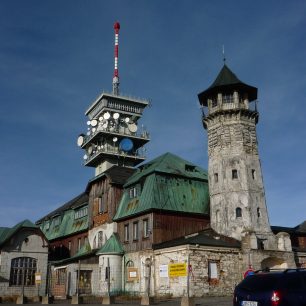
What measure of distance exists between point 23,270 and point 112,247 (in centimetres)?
937

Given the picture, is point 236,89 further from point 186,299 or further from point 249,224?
point 186,299

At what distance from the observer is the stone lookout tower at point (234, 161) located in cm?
3325

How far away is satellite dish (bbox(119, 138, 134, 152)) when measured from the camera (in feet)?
211

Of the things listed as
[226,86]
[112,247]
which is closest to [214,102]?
[226,86]

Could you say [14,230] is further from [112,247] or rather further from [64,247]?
[64,247]

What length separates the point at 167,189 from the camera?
37250 mm

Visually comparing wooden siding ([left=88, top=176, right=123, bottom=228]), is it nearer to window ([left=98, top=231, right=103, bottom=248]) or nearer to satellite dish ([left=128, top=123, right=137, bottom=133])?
window ([left=98, top=231, right=103, bottom=248])

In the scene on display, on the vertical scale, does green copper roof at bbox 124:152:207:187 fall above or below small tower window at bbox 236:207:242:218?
above

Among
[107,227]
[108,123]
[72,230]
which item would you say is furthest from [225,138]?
[108,123]

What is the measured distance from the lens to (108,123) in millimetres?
66812

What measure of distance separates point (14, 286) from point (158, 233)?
14.8 metres

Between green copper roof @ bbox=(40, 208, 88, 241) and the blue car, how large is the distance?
35530 mm

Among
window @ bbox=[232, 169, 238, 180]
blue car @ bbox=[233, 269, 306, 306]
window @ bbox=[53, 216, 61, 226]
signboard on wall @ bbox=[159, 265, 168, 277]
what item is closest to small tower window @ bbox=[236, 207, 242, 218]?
window @ bbox=[232, 169, 238, 180]

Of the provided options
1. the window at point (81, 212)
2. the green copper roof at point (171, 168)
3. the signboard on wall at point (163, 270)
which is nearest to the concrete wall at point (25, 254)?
the window at point (81, 212)
